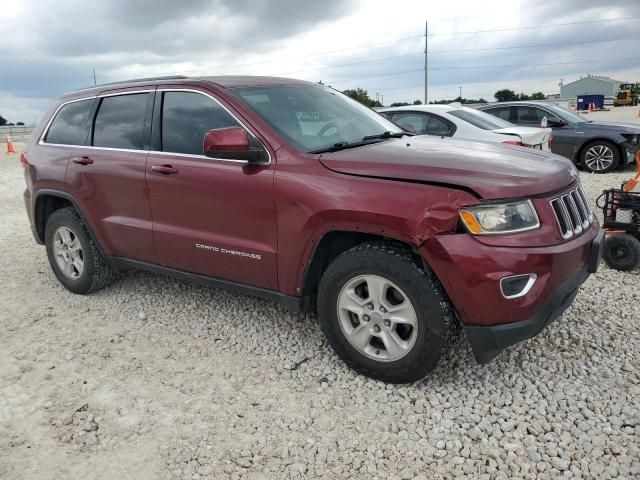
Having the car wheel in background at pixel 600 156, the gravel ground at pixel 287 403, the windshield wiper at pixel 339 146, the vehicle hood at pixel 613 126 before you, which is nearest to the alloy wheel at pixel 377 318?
the gravel ground at pixel 287 403

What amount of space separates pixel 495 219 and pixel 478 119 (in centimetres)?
618

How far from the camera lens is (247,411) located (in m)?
3.02

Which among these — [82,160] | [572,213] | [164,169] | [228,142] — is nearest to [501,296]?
[572,213]

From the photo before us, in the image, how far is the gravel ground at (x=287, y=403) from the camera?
2.58 m

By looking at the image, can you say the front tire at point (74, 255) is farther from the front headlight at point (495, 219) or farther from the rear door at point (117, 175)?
the front headlight at point (495, 219)

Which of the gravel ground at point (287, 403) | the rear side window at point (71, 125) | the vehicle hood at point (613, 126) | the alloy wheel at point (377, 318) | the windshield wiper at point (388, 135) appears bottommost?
the gravel ground at point (287, 403)

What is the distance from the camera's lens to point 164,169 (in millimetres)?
3822

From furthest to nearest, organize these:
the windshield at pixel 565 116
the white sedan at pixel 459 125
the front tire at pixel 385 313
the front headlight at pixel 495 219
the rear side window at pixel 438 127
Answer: the windshield at pixel 565 116 < the rear side window at pixel 438 127 < the white sedan at pixel 459 125 < the front tire at pixel 385 313 < the front headlight at pixel 495 219

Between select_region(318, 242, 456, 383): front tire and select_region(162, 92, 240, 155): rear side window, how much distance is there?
4.35 ft

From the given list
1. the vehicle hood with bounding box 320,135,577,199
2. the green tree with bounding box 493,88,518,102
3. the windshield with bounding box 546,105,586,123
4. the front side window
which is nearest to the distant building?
the green tree with bounding box 493,88,518,102

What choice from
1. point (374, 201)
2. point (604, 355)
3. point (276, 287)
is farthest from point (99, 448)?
point (604, 355)

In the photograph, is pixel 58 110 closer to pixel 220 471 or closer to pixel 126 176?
pixel 126 176

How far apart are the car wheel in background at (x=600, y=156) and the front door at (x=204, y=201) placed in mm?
9177

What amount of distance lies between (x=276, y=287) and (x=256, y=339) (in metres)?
0.62
